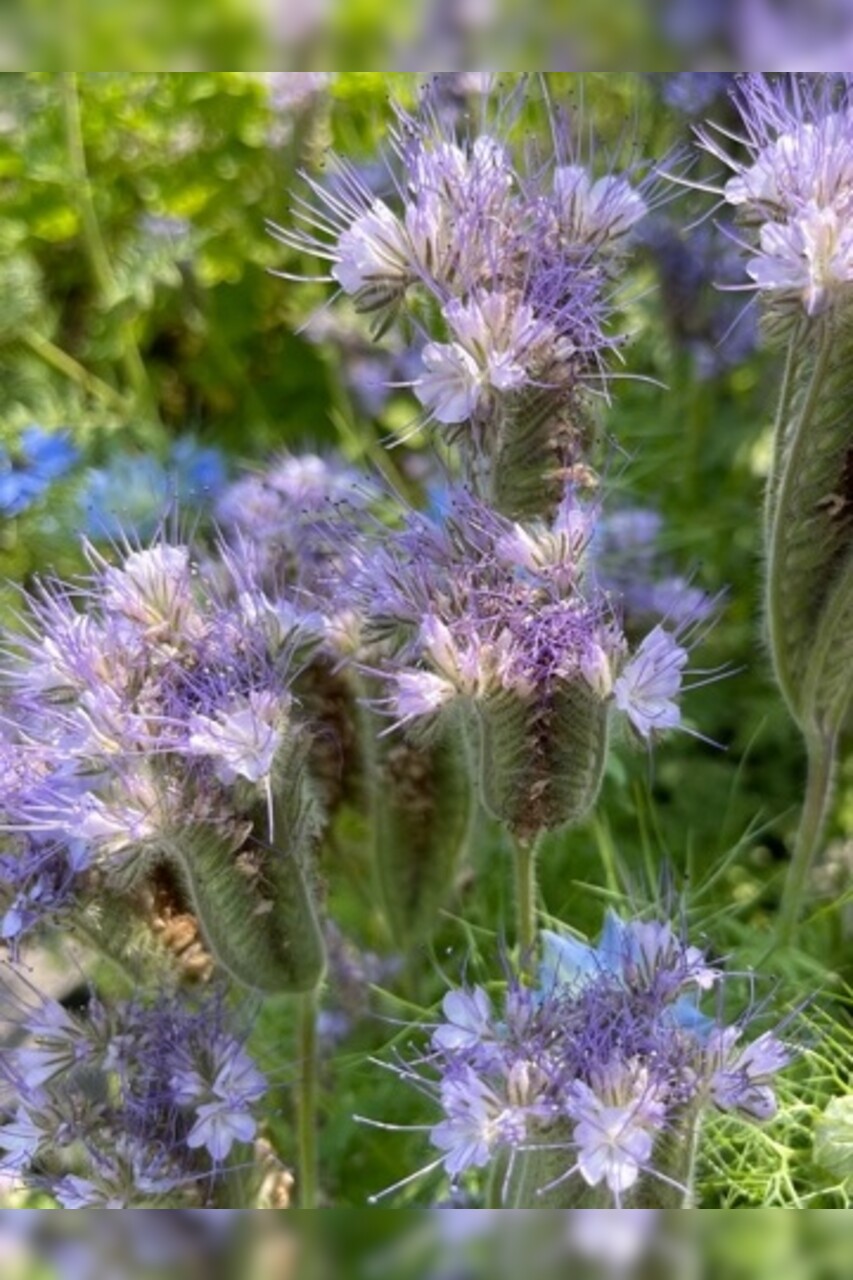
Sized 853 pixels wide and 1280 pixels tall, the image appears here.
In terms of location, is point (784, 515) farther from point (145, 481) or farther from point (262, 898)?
point (145, 481)

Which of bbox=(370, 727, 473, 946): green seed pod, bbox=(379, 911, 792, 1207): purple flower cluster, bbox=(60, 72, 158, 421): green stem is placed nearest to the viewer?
bbox=(379, 911, 792, 1207): purple flower cluster

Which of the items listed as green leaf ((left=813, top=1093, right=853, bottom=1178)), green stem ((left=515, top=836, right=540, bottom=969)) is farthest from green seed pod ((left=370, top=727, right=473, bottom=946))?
green leaf ((left=813, top=1093, right=853, bottom=1178))

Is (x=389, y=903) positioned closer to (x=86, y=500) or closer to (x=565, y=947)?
(x=565, y=947)

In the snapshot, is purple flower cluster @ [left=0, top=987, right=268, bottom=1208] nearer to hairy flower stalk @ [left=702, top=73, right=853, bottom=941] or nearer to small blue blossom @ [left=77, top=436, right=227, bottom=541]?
hairy flower stalk @ [left=702, top=73, right=853, bottom=941]

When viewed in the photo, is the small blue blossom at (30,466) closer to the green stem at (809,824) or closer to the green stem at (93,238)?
the green stem at (93,238)

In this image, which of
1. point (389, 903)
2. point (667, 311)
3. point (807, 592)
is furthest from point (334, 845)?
point (667, 311)

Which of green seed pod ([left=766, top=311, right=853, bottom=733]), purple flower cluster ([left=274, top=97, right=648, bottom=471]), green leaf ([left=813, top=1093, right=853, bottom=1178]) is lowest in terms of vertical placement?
green leaf ([left=813, top=1093, right=853, bottom=1178])

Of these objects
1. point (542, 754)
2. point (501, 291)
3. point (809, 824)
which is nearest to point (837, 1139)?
point (809, 824)

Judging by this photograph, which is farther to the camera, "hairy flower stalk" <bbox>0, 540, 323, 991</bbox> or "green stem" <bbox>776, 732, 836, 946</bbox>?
"green stem" <bbox>776, 732, 836, 946</bbox>
